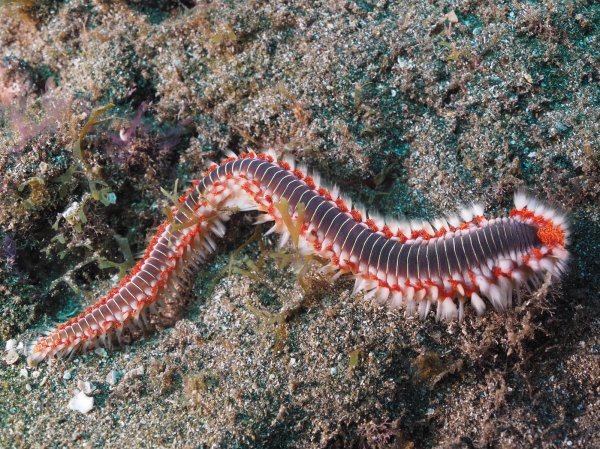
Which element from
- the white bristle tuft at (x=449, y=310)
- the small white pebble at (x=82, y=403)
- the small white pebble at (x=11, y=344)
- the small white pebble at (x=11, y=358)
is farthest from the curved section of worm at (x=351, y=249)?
the small white pebble at (x=82, y=403)

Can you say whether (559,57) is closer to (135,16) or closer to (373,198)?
(373,198)

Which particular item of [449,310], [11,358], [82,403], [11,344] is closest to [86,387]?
[82,403]

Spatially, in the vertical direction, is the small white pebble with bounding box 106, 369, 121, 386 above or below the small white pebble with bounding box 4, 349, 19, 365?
above

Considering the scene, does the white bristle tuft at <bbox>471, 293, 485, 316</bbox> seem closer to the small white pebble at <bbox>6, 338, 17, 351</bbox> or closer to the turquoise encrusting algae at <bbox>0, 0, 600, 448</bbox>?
the turquoise encrusting algae at <bbox>0, 0, 600, 448</bbox>

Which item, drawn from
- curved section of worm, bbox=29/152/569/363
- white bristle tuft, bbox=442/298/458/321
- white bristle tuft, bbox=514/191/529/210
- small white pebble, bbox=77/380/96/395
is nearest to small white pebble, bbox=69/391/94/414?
small white pebble, bbox=77/380/96/395

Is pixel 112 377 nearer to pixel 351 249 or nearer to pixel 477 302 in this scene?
pixel 351 249
